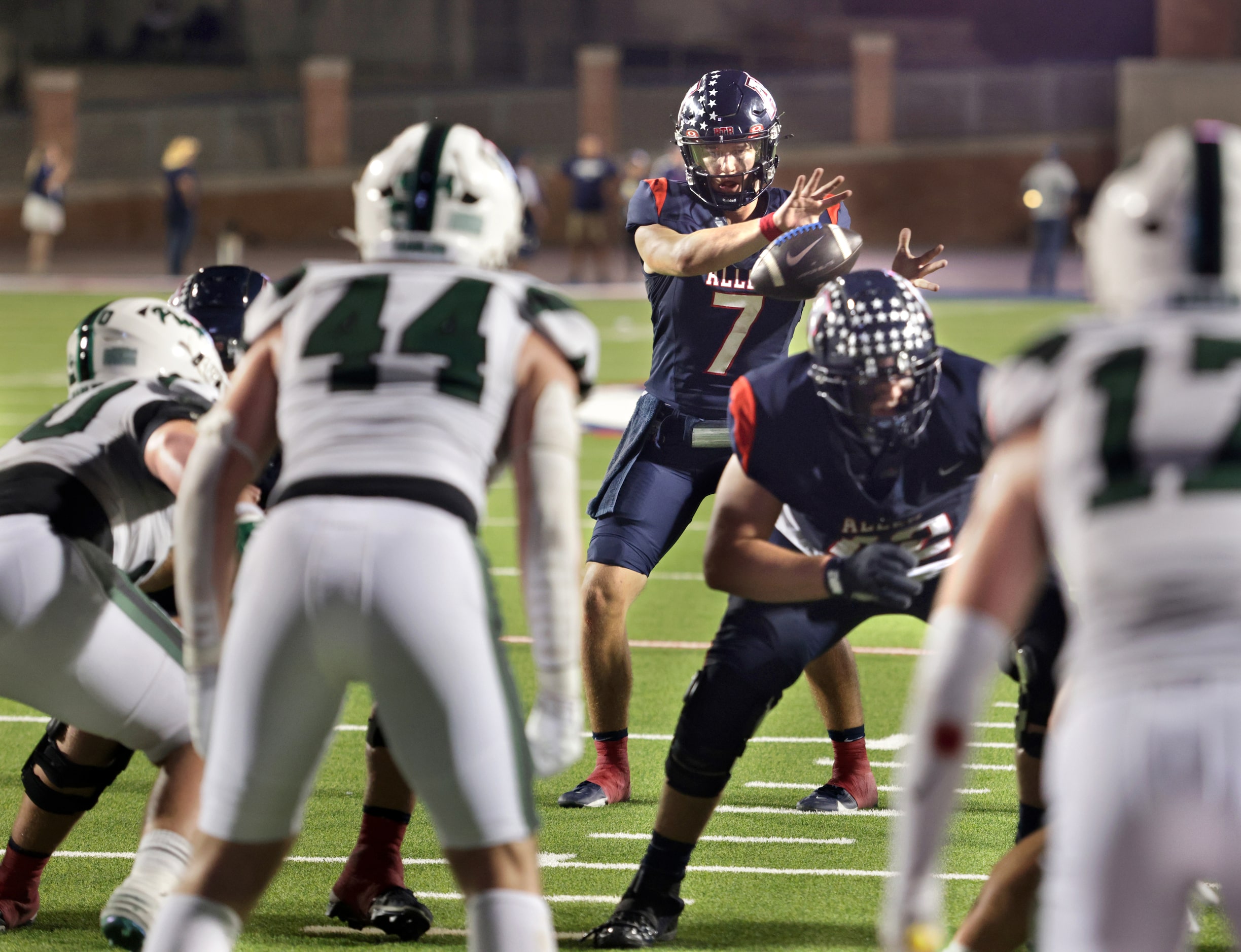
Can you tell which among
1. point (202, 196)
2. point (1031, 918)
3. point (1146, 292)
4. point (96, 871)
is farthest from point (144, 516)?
point (202, 196)

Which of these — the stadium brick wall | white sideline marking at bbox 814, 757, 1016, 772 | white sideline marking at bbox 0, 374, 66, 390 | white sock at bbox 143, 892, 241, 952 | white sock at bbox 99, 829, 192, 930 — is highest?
white sock at bbox 143, 892, 241, 952

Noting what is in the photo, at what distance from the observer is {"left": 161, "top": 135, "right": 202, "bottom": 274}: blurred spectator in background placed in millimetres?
28031

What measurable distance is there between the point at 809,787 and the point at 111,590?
2679mm

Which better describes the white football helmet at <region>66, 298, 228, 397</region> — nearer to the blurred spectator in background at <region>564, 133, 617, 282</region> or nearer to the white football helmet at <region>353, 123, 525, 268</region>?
the white football helmet at <region>353, 123, 525, 268</region>

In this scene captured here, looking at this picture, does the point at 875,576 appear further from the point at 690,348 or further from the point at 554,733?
the point at 690,348

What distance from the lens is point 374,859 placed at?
4.74 m

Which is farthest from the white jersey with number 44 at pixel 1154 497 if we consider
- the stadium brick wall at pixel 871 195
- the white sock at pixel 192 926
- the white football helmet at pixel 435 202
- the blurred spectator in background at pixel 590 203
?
the stadium brick wall at pixel 871 195

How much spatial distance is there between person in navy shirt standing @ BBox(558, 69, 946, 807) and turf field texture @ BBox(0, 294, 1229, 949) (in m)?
0.40

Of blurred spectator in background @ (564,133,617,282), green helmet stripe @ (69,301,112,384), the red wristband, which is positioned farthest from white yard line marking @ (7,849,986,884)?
blurred spectator in background @ (564,133,617,282)

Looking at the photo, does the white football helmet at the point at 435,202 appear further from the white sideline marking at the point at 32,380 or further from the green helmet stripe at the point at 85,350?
the white sideline marking at the point at 32,380

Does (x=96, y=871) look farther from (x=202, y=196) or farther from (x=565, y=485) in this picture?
(x=202, y=196)

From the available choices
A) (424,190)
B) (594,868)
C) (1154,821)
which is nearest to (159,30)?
(594,868)

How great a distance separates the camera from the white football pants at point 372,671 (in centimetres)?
326

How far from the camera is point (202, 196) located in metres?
37.4
